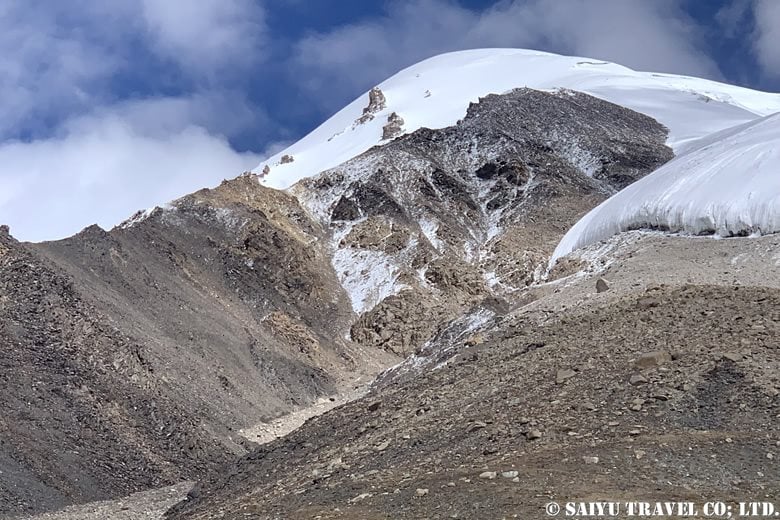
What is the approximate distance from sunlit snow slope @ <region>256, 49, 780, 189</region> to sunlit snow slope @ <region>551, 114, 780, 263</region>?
109ft

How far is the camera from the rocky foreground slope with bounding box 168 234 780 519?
9.61 meters

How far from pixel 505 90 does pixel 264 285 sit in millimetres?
40576

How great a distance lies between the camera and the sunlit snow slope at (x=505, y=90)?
65938 mm

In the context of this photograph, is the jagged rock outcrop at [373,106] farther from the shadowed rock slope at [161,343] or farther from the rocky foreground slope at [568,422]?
the rocky foreground slope at [568,422]

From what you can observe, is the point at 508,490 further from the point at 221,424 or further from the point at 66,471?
the point at 221,424

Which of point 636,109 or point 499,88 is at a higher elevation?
point 499,88

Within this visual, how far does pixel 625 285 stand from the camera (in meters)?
17.9

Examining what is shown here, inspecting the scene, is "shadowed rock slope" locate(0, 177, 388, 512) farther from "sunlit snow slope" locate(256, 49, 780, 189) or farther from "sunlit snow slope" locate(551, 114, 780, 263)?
"sunlit snow slope" locate(256, 49, 780, 189)

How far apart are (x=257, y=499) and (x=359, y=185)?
39.7 meters

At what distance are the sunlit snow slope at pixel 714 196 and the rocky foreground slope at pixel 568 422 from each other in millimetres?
1831

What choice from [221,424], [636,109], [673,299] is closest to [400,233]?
[221,424]
